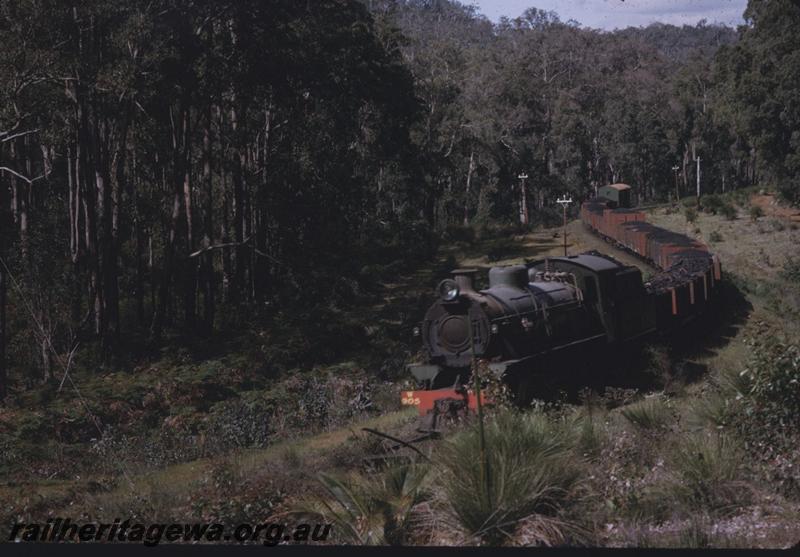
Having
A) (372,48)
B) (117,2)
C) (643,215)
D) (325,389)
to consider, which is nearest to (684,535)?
(325,389)

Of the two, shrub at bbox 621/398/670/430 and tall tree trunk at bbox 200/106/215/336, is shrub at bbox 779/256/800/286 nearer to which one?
shrub at bbox 621/398/670/430

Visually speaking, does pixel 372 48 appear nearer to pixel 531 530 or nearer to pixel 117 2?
pixel 117 2

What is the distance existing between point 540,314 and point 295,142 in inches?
625

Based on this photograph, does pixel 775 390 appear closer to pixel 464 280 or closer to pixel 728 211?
pixel 464 280

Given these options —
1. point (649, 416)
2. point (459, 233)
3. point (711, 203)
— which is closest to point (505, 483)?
point (649, 416)

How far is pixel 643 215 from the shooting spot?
80.8 ft

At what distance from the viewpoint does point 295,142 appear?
27.8 metres

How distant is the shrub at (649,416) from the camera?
1015cm

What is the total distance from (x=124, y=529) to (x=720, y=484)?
5.55 m

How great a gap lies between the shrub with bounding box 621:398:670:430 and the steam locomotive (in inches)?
78.6

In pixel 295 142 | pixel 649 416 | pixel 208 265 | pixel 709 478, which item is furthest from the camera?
pixel 295 142

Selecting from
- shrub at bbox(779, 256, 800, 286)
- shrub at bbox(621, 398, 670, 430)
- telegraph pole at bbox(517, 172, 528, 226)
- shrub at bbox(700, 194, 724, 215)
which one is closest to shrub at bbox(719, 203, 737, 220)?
shrub at bbox(700, 194, 724, 215)

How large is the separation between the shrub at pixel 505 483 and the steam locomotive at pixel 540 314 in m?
2.56

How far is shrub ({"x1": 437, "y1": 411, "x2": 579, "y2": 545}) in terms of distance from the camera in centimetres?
738
